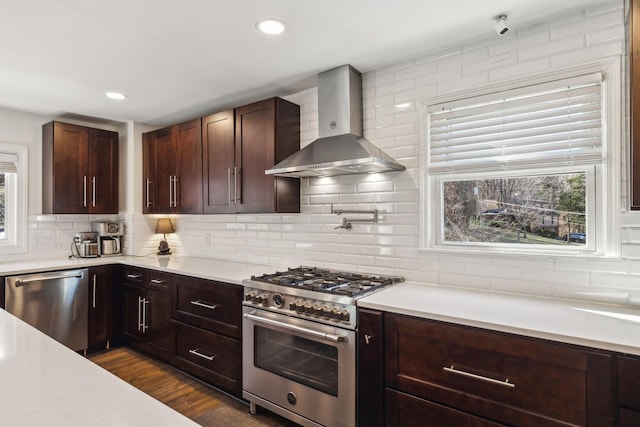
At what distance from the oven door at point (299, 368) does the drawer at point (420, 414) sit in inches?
8.6

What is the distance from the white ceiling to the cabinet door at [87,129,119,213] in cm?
81

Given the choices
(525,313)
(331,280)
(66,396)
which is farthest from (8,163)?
(525,313)

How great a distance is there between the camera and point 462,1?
6.10 feet

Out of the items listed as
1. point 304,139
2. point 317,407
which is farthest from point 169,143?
point 317,407

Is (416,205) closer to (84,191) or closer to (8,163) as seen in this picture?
(84,191)

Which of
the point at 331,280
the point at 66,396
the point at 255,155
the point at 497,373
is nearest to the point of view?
the point at 66,396

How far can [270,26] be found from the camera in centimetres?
210

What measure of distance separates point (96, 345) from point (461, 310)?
139 inches

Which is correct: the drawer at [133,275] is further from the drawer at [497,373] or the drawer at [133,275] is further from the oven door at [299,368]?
the drawer at [497,373]

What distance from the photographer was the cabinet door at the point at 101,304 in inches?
140

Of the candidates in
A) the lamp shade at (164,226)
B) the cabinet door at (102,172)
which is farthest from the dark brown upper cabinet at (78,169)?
the lamp shade at (164,226)

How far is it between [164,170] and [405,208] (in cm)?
262

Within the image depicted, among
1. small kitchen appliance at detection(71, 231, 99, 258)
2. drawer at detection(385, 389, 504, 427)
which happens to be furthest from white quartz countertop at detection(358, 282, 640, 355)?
small kitchen appliance at detection(71, 231, 99, 258)

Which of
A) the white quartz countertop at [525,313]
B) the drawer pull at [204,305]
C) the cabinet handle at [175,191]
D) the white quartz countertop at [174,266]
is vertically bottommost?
the drawer pull at [204,305]
